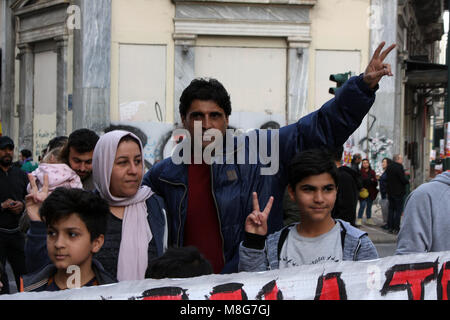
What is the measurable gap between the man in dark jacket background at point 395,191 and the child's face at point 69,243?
11675 millimetres

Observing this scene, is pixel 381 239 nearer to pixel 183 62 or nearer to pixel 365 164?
pixel 365 164

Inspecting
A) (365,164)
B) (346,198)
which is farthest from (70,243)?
(365,164)

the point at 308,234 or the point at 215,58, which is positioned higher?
the point at 215,58

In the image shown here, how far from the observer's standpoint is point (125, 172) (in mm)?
3002

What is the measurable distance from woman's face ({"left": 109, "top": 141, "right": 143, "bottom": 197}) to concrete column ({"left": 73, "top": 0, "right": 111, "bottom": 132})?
13.6 m

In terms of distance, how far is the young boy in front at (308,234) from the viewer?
2834mm

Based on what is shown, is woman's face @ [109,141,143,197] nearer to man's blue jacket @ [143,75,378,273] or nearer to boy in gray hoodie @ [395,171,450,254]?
man's blue jacket @ [143,75,378,273]

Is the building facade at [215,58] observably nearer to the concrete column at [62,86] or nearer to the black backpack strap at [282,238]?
the concrete column at [62,86]

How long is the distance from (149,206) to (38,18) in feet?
55.5

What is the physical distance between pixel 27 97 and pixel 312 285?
18.1m

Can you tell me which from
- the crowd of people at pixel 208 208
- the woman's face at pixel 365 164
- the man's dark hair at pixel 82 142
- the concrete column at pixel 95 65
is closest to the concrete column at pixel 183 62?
the concrete column at pixel 95 65
